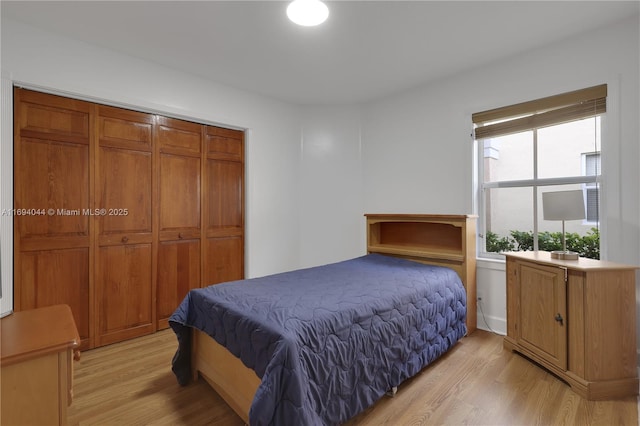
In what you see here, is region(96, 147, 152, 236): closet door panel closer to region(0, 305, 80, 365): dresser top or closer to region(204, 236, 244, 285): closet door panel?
region(204, 236, 244, 285): closet door panel

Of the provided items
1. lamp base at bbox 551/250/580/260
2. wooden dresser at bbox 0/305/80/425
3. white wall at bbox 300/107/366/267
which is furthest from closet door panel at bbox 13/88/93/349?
lamp base at bbox 551/250/580/260

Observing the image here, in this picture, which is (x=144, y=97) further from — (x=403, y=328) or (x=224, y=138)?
(x=403, y=328)

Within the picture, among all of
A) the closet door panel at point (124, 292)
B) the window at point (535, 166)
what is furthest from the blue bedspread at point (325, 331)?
the closet door panel at point (124, 292)

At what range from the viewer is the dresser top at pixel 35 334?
3.25 ft

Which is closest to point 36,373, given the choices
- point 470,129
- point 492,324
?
point 492,324

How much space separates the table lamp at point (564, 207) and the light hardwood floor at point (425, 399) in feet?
2.89

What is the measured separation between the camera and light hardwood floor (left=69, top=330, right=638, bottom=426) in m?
1.68

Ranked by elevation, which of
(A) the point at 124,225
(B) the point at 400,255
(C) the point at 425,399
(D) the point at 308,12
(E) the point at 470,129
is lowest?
(C) the point at 425,399

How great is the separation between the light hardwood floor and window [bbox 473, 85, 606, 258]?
110 cm

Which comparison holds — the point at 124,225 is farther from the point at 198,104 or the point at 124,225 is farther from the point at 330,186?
the point at 330,186

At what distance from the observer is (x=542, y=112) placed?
2.58 meters

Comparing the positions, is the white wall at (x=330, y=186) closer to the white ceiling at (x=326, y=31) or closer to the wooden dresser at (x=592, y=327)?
the white ceiling at (x=326, y=31)

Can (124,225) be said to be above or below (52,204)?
below

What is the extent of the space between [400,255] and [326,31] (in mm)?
2130
